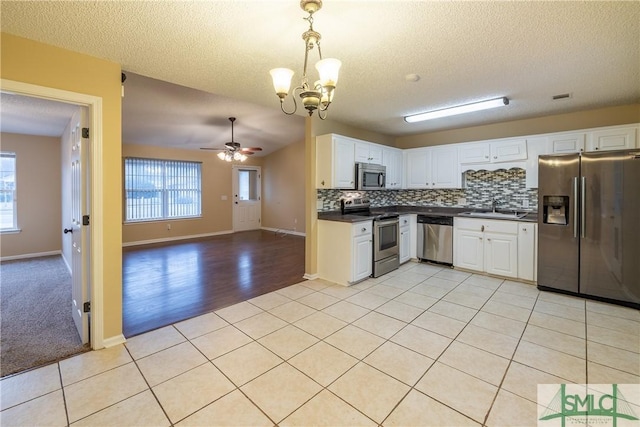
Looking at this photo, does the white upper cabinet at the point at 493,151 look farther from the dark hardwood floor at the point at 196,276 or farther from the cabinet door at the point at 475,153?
the dark hardwood floor at the point at 196,276

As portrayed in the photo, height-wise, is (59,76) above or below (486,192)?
above

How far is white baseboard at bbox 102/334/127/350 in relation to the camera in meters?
2.38

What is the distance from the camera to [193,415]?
Answer: 5.46ft

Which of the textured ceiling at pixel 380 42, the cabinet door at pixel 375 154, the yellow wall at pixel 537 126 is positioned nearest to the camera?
A: the textured ceiling at pixel 380 42

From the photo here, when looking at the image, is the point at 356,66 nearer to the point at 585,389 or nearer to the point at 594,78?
the point at 594,78

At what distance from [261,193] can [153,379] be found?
301 inches

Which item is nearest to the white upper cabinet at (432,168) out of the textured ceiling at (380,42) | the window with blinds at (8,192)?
the textured ceiling at (380,42)

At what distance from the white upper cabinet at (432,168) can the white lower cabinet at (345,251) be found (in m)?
1.71

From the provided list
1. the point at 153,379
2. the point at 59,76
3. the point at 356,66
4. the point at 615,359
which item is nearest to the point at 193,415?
the point at 153,379

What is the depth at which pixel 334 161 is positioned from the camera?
4020 mm

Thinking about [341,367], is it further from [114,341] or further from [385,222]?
[385,222]

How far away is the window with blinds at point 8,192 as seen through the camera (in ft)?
17.1

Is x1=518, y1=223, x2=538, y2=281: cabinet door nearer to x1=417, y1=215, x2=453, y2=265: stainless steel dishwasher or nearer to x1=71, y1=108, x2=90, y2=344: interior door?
x1=417, y1=215, x2=453, y2=265: stainless steel dishwasher

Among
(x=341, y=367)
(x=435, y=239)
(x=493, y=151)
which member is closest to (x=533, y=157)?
(x=493, y=151)
